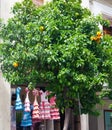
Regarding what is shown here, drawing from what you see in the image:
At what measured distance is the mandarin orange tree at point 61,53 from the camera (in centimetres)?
743

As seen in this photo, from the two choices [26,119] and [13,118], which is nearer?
[26,119]

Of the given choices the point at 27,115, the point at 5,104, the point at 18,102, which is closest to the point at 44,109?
the point at 27,115

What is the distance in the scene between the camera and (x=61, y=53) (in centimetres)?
746

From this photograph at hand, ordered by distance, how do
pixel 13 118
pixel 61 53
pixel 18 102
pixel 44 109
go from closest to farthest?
1. pixel 61 53
2. pixel 18 102
3. pixel 13 118
4. pixel 44 109

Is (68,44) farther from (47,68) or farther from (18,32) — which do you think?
(18,32)

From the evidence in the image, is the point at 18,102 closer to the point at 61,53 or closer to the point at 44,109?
the point at 44,109

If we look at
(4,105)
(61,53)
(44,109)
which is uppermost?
(61,53)

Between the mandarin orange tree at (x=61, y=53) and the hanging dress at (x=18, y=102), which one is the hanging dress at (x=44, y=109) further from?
the mandarin orange tree at (x=61, y=53)

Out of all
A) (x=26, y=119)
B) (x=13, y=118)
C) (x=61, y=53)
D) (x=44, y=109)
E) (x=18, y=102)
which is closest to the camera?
(x=61, y=53)

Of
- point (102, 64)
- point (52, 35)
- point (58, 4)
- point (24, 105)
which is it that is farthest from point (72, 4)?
point (24, 105)

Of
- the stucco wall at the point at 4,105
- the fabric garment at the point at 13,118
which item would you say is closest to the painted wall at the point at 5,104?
the stucco wall at the point at 4,105

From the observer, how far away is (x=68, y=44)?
24.6ft

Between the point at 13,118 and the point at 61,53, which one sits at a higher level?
the point at 61,53

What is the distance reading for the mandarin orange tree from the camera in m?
7.43
